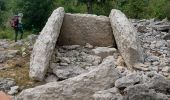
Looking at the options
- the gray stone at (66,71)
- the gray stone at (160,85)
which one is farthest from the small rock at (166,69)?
the gray stone at (160,85)

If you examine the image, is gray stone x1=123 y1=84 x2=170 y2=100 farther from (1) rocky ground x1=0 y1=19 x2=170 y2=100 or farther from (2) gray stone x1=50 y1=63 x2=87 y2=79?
(2) gray stone x1=50 y1=63 x2=87 y2=79

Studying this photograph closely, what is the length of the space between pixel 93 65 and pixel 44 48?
154 cm

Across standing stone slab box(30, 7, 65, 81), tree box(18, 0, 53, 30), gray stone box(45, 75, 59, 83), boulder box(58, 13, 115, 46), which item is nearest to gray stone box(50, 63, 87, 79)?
gray stone box(45, 75, 59, 83)

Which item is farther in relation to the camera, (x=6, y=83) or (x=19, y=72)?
(x=19, y=72)

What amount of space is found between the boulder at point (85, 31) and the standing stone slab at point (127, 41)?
1.37 ft

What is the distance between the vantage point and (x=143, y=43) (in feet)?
56.6

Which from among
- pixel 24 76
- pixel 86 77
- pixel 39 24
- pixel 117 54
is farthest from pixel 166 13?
pixel 86 77

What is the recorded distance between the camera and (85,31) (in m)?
17.1

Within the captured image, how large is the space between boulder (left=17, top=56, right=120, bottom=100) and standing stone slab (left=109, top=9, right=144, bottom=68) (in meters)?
2.86

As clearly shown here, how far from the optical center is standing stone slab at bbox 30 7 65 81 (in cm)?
1395

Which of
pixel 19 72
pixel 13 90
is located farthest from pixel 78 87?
pixel 19 72

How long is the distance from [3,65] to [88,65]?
2506 millimetres

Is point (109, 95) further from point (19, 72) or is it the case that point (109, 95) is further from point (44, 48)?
point (19, 72)

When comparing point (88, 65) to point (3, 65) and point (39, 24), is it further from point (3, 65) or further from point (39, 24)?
point (39, 24)
